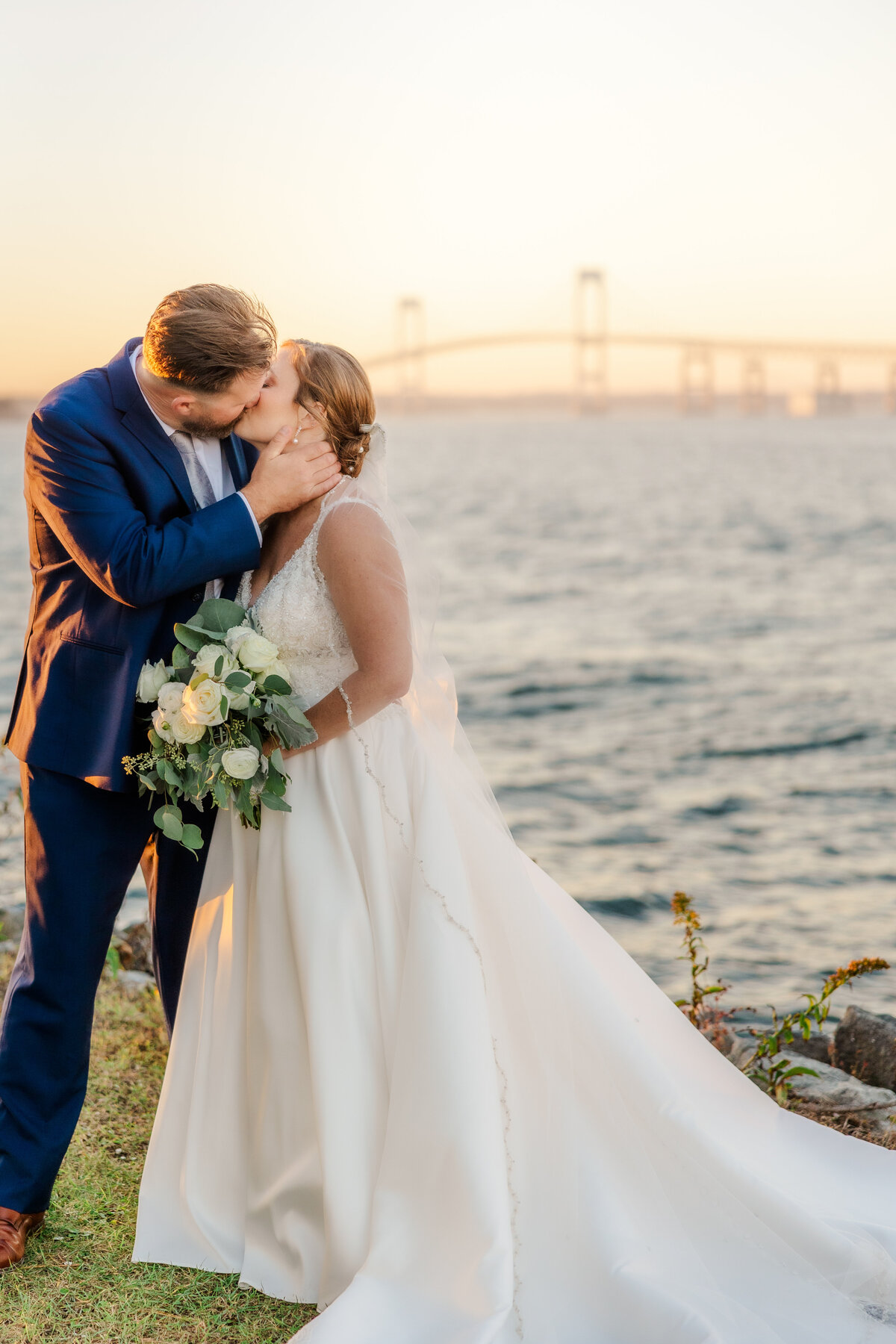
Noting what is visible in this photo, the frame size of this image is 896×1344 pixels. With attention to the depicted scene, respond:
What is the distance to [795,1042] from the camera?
12.6 ft

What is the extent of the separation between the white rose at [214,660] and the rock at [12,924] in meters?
2.79

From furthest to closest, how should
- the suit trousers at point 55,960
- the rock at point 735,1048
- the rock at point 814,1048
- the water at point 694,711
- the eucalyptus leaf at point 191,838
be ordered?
the water at point 694,711 → the rock at point 814,1048 → the rock at point 735,1048 → the suit trousers at point 55,960 → the eucalyptus leaf at point 191,838

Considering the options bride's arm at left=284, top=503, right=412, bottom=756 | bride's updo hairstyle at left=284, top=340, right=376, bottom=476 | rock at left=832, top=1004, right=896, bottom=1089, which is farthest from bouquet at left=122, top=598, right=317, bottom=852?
rock at left=832, top=1004, right=896, bottom=1089

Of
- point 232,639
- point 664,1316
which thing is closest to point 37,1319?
point 664,1316

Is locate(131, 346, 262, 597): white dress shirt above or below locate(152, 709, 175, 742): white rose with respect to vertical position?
above

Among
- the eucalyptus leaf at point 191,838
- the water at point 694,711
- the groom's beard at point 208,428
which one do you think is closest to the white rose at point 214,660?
the eucalyptus leaf at point 191,838

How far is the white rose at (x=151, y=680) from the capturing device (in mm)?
2459

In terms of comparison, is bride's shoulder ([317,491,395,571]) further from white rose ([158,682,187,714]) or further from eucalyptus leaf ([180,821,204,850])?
eucalyptus leaf ([180,821,204,850])

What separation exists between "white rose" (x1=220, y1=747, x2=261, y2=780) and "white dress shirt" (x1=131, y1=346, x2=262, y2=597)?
15.6 inches

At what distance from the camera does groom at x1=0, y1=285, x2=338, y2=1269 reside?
2371 millimetres

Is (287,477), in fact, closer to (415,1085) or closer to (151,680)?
(151,680)

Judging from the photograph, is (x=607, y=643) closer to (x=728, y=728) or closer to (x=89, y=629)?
(x=728, y=728)

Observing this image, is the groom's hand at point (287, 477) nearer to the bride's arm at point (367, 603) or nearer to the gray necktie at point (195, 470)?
the bride's arm at point (367, 603)

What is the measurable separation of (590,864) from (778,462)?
48337 mm
